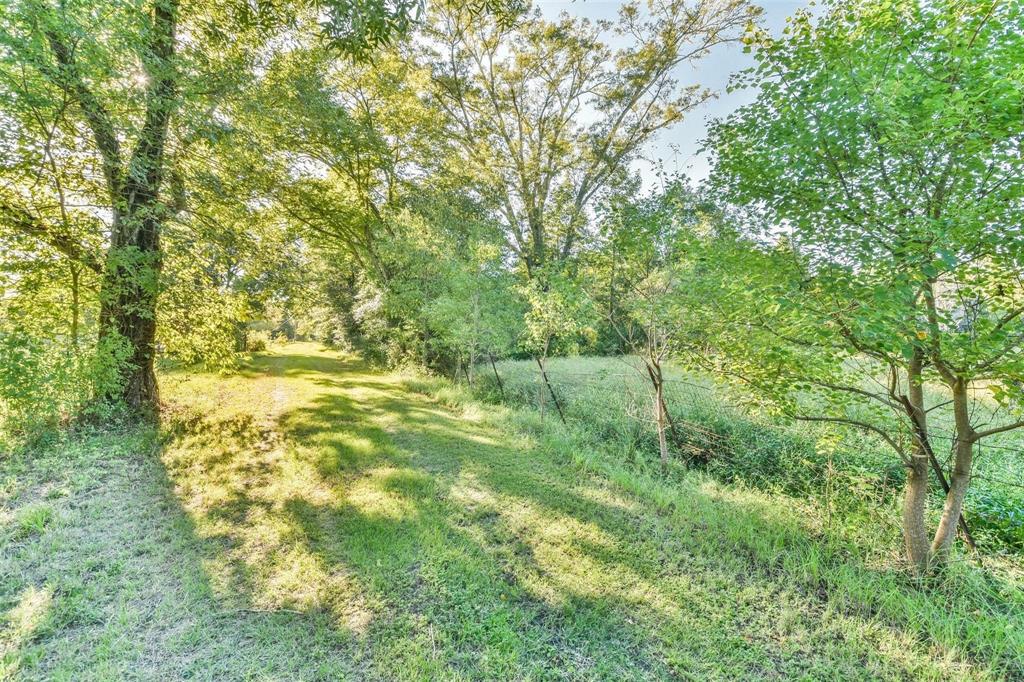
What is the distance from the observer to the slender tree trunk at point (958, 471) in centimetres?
309

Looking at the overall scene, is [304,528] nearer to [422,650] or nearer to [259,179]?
[422,650]

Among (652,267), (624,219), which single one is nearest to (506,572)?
(652,267)

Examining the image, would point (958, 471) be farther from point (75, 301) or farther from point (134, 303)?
point (134, 303)

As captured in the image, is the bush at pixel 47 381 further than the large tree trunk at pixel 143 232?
No

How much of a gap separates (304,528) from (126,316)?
226 inches

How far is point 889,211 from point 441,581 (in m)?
4.67

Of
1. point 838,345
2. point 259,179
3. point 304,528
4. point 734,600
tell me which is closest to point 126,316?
point 259,179

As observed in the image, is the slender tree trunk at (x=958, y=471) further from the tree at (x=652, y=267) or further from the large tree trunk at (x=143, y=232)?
the large tree trunk at (x=143, y=232)

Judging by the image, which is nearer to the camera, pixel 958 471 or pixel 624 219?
pixel 958 471

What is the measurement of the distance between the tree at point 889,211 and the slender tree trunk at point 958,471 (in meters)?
0.01

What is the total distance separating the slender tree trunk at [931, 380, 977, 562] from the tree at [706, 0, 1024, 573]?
15mm

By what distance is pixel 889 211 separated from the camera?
2.73 meters

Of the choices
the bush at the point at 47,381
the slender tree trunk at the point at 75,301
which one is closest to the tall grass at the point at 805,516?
the bush at the point at 47,381

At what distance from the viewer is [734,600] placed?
3.19 metres
